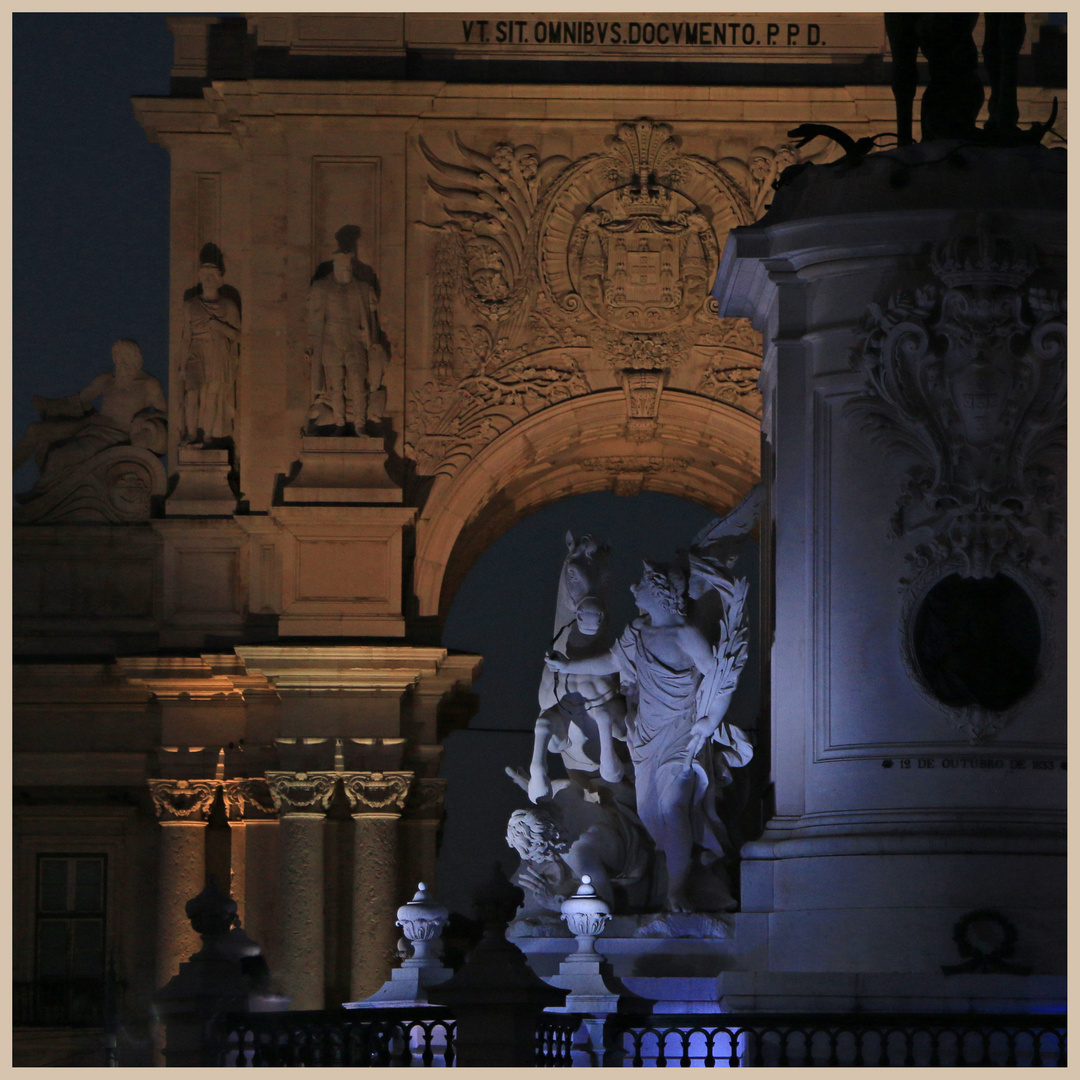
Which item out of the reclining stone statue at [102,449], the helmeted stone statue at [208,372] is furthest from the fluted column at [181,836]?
the helmeted stone statue at [208,372]

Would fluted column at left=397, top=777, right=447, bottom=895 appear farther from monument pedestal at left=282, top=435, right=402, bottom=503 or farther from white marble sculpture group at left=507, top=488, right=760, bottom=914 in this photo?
white marble sculpture group at left=507, top=488, right=760, bottom=914

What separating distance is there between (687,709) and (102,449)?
16.5m

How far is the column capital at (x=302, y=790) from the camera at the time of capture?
26.0 m

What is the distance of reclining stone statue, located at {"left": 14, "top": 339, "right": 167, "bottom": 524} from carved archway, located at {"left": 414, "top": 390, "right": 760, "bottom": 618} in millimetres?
3014

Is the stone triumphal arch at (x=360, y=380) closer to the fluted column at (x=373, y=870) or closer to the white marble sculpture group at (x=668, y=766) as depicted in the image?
the fluted column at (x=373, y=870)

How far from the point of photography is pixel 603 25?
2748 centimetres

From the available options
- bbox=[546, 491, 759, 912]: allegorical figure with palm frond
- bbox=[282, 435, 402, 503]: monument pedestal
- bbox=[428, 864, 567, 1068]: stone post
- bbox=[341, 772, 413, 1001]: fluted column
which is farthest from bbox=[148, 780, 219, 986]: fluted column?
bbox=[428, 864, 567, 1068]: stone post

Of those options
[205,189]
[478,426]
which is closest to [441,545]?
[478,426]

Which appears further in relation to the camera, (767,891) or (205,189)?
(205,189)

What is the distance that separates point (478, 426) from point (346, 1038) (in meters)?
17.7

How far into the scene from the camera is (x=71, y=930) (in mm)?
27703

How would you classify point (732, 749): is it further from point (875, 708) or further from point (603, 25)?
point (603, 25)

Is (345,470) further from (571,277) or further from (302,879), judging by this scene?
(302,879)

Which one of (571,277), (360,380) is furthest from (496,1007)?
(571,277)
